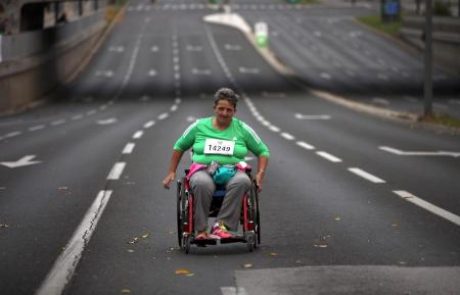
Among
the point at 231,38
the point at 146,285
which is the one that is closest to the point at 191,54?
the point at 231,38

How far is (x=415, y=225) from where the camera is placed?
1005 centimetres

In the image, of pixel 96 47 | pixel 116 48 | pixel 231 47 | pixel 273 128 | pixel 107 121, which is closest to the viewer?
pixel 273 128

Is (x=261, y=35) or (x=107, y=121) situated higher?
(x=107, y=121)

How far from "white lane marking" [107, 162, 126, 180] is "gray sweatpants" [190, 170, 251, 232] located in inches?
269

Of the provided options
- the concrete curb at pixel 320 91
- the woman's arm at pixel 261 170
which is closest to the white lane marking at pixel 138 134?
the concrete curb at pixel 320 91

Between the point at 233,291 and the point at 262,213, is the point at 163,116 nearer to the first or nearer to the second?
the point at 262,213

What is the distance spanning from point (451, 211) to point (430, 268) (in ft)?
11.9

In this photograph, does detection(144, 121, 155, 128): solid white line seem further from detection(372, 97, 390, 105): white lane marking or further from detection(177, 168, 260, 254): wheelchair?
detection(177, 168, 260, 254): wheelchair

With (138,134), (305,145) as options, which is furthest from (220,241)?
(138,134)

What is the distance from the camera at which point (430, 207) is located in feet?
37.5

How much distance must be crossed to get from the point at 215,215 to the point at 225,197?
304 mm

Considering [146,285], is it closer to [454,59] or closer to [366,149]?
[366,149]

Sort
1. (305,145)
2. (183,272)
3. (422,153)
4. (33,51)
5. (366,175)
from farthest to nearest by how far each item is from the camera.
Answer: (33,51) < (305,145) < (422,153) < (366,175) < (183,272)

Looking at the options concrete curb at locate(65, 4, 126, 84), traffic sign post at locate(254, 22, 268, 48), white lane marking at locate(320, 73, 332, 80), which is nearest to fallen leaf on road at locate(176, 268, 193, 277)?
concrete curb at locate(65, 4, 126, 84)
